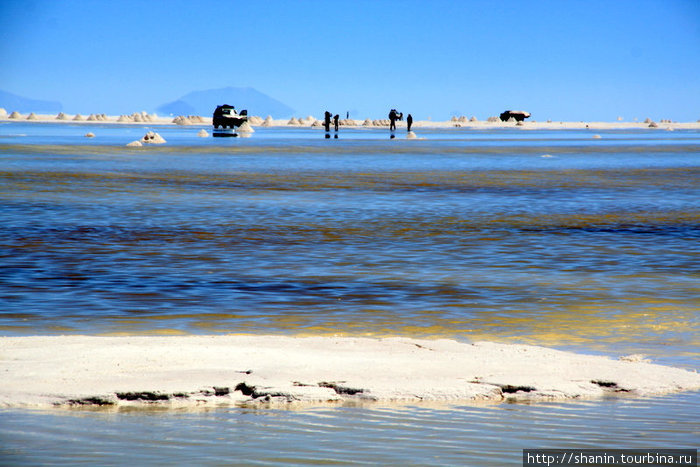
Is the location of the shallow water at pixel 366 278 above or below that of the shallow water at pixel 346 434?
below

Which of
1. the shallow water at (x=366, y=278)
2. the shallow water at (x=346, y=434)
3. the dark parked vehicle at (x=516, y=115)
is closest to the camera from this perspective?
the shallow water at (x=346, y=434)

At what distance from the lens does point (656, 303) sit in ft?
33.3

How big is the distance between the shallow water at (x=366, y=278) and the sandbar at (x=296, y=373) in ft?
1.00

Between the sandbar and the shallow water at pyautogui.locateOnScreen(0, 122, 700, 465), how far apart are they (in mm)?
305

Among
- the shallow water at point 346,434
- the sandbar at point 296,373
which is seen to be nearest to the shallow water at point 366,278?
the shallow water at point 346,434

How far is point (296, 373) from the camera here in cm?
652

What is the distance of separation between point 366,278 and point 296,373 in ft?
16.9

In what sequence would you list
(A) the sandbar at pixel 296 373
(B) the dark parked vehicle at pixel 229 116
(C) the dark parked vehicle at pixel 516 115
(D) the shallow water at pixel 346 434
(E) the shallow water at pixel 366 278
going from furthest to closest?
(C) the dark parked vehicle at pixel 516 115 → (B) the dark parked vehicle at pixel 229 116 → (A) the sandbar at pixel 296 373 → (E) the shallow water at pixel 366 278 → (D) the shallow water at pixel 346 434

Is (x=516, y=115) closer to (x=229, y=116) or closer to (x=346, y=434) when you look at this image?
(x=229, y=116)

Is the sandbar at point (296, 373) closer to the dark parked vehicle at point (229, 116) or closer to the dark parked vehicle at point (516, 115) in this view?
the dark parked vehicle at point (229, 116)

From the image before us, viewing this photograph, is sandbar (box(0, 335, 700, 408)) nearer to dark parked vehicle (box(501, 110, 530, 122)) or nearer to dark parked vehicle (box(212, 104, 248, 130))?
dark parked vehicle (box(212, 104, 248, 130))

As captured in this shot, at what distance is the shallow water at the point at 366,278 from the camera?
5.57 meters

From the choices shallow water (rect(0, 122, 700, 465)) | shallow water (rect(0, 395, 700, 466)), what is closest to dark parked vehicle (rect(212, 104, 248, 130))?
shallow water (rect(0, 122, 700, 465))

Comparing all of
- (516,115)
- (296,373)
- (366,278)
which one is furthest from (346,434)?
(516,115)
